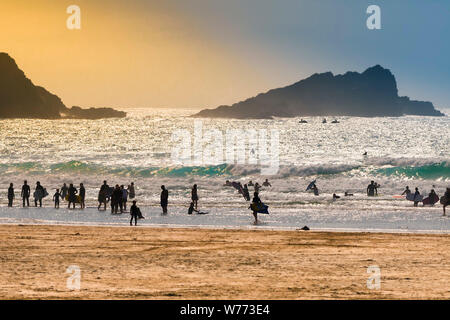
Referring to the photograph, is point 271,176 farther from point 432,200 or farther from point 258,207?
point 258,207

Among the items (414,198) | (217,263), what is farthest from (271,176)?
(217,263)

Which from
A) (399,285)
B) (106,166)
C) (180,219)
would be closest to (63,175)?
(106,166)

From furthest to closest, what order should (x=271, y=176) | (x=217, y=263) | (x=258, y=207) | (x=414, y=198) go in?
1. (x=271, y=176)
2. (x=414, y=198)
3. (x=258, y=207)
4. (x=217, y=263)

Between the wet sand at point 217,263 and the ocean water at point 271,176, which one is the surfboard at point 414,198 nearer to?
the ocean water at point 271,176

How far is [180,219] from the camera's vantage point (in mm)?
30859

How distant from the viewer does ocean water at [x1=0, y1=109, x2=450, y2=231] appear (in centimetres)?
3170

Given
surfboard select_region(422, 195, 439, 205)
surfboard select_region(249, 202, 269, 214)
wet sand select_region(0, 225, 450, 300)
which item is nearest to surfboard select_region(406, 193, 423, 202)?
surfboard select_region(422, 195, 439, 205)

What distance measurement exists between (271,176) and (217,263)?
46.1m

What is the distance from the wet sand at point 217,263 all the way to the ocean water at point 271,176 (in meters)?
4.96

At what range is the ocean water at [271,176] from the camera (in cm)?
3170

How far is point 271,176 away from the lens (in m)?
63.7

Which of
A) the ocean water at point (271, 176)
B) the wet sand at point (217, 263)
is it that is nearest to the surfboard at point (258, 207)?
the ocean water at point (271, 176)

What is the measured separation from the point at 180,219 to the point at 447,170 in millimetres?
43162

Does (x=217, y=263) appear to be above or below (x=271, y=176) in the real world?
below
